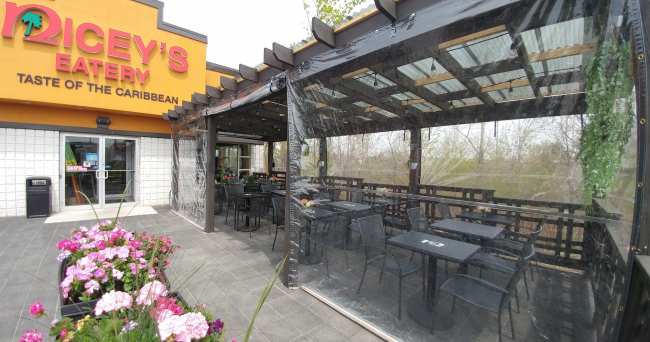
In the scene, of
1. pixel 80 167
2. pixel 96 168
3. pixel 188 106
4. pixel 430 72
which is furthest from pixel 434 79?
pixel 80 167

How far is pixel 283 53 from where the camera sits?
8.22 feet

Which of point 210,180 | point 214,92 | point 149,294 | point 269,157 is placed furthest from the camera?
point 269,157

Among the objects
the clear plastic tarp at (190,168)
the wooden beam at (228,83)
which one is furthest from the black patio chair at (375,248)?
the clear plastic tarp at (190,168)

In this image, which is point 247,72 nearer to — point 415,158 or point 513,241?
point 415,158

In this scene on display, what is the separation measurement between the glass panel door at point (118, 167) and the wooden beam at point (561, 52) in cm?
797

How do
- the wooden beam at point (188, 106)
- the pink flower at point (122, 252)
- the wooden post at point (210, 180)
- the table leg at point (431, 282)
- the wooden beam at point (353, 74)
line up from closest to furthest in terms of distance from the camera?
the pink flower at point (122, 252)
the table leg at point (431, 282)
the wooden beam at point (353, 74)
the wooden post at point (210, 180)
the wooden beam at point (188, 106)

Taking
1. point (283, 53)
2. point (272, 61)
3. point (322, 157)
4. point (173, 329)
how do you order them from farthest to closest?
point (322, 157) < point (272, 61) < point (283, 53) < point (173, 329)

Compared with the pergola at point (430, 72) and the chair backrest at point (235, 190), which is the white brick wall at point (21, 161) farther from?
the pergola at point (430, 72)

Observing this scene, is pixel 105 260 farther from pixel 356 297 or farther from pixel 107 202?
pixel 107 202

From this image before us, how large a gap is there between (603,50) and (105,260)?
3.03 m

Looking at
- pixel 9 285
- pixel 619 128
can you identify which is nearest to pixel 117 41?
pixel 9 285

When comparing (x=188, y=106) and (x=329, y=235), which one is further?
(x=188, y=106)

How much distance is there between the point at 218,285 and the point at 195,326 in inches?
81.8

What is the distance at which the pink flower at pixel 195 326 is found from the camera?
821 millimetres
